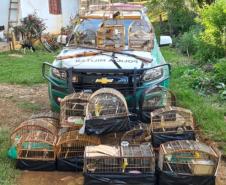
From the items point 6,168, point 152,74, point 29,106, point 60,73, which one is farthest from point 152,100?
point 29,106

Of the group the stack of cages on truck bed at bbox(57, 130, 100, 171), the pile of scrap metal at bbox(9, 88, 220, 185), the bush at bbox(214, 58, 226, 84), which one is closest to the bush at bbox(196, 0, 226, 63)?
the bush at bbox(214, 58, 226, 84)

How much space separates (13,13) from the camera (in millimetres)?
17938

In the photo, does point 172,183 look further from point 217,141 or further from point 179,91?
point 179,91

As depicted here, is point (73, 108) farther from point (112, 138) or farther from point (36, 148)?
point (36, 148)

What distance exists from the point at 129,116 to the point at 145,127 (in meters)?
0.29

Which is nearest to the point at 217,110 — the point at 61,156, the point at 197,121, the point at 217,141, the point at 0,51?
the point at 197,121

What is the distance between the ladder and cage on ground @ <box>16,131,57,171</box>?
12.8 meters

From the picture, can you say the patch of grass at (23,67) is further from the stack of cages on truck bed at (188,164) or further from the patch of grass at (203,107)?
the stack of cages on truck bed at (188,164)

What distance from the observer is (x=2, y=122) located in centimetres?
745

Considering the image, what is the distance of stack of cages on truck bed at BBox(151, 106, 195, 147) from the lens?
5.64m

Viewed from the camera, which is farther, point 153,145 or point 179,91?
point 179,91

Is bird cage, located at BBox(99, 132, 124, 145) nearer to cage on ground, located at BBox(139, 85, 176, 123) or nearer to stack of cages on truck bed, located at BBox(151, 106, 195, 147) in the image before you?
stack of cages on truck bed, located at BBox(151, 106, 195, 147)

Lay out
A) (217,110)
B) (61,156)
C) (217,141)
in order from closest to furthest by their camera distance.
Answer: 1. (61,156)
2. (217,141)
3. (217,110)

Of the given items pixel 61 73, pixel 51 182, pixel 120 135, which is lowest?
pixel 51 182
